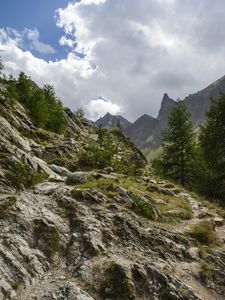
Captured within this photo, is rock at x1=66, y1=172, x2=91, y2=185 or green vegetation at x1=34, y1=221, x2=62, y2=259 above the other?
rock at x1=66, y1=172, x2=91, y2=185

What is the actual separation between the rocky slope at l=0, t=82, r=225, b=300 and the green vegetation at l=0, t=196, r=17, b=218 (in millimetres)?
21

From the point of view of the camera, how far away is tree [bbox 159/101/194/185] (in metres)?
38.0

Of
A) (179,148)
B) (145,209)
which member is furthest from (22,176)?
(179,148)

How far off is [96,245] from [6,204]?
4555 mm

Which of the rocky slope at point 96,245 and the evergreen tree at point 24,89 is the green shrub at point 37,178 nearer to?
the rocky slope at point 96,245

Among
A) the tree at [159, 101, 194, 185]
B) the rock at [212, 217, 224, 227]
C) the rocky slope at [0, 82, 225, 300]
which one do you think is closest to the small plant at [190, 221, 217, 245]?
the rocky slope at [0, 82, 225, 300]

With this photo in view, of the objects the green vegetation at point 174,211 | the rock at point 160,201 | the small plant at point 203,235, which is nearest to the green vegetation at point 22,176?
the rock at point 160,201

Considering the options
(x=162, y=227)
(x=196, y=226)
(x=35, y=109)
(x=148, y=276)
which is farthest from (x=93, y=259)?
(x=35, y=109)

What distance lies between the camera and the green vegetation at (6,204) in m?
12.2

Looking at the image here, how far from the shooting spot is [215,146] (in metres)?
31.1

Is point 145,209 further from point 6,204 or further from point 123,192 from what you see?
point 6,204

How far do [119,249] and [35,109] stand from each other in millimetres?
35372

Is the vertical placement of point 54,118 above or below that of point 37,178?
above

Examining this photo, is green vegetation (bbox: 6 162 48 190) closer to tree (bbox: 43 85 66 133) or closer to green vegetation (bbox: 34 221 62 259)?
green vegetation (bbox: 34 221 62 259)
